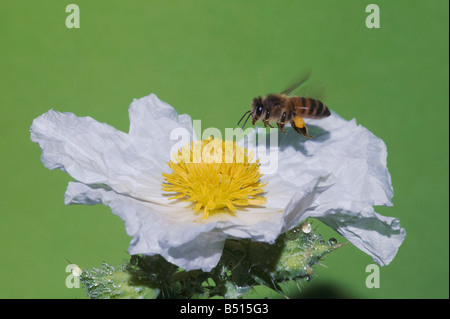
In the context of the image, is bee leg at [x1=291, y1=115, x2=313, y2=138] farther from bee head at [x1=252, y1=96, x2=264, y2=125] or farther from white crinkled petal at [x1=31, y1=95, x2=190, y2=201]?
white crinkled petal at [x1=31, y1=95, x2=190, y2=201]

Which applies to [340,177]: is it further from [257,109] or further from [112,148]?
[112,148]

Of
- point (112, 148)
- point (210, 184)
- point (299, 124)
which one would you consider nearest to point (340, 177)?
point (299, 124)

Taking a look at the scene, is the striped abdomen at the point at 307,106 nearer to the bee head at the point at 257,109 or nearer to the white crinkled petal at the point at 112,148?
the bee head at the point at 257,109

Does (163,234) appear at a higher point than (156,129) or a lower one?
lower

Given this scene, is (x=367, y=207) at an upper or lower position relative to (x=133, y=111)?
lower

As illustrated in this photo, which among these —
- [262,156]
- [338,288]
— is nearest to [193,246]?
[262,156]

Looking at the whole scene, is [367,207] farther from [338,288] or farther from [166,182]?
[338,288]
